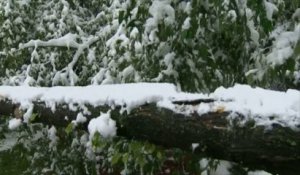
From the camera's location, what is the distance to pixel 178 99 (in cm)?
230

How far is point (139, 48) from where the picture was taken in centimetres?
444

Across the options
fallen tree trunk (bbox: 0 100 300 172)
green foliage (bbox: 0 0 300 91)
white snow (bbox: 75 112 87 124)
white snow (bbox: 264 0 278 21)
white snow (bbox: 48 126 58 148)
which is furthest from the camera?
white snow (bbox: 48 126 58 148)

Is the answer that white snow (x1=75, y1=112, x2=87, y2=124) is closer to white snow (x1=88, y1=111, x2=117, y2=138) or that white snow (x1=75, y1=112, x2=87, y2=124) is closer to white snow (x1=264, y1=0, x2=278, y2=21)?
white snow (x1=88, y1=111, x2=117, y2=138)

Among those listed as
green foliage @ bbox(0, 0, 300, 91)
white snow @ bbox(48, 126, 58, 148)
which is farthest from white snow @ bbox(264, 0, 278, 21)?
white snow @ bbox(48, 126, 58, 148)

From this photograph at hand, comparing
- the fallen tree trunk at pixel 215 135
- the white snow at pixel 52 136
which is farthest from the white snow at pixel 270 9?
the white snow at pixel 52 136

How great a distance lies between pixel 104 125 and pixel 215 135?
63cm

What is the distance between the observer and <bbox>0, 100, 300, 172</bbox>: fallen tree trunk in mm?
1879

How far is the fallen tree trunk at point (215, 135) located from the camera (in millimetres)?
1879

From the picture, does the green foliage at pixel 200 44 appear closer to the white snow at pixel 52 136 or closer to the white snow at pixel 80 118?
the white snow at pixel 52 136

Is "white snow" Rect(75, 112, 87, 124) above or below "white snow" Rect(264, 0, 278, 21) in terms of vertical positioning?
below

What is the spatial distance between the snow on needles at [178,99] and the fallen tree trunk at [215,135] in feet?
0.10

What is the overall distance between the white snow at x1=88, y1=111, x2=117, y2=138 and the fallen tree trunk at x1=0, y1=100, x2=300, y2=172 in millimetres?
26

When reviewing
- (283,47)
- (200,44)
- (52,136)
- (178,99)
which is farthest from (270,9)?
(52,136)

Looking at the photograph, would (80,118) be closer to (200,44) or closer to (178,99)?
(178,99)
